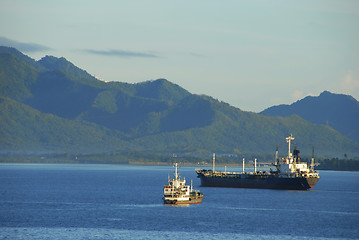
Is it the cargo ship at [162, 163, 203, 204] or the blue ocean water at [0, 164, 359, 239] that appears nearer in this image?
the blue ocean water at [0, 164, 359, 239]

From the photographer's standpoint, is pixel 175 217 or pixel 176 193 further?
pixel 176 193

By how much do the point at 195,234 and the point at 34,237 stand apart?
80.3 feet

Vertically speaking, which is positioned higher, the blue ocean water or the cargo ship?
the cargo ship

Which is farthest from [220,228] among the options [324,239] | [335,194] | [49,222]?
[335,194]

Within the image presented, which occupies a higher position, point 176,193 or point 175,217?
point 176,193

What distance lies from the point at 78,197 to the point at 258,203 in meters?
46.1

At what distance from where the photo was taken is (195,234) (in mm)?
110375

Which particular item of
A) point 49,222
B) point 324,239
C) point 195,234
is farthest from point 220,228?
point 49,222

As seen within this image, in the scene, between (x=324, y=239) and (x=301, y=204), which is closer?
(x=324, y=239)

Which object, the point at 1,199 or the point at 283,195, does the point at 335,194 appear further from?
the point at 1,199

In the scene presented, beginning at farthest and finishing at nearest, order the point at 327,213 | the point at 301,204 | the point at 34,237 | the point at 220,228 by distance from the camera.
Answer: the point at 301,204
the point at 327,213
the point at 220,228
the point at 34,237

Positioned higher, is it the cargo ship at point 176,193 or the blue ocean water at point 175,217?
the cargo ship at point 176,193

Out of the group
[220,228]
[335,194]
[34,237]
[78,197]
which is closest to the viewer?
[34,237]

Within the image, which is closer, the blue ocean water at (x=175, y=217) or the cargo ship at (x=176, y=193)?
the blue ocean water at (x=175, y=217)
